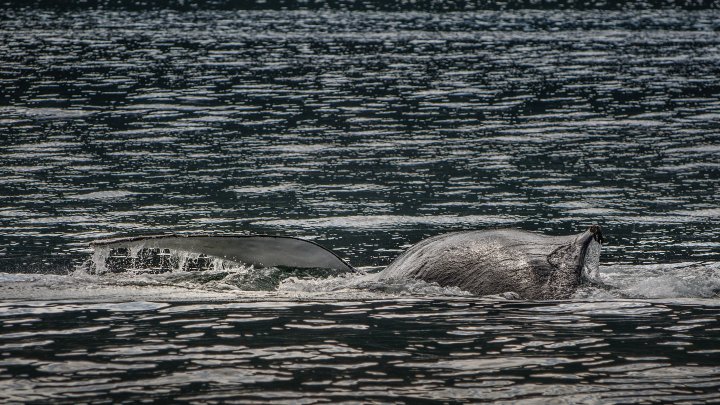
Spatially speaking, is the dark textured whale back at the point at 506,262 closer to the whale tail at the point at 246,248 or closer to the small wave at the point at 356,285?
the small wave at the point at 356,285

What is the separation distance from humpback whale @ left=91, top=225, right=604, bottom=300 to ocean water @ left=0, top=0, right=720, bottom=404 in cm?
16

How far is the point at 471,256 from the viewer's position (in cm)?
1145

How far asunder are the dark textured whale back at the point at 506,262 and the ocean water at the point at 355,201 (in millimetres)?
171

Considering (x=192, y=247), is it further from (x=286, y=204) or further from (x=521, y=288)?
(x=286, y=204)

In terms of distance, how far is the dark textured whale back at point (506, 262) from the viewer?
1104cm

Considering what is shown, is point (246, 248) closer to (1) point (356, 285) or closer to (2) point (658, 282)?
(1) point (356, 285)

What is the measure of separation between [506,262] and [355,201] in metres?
8.44

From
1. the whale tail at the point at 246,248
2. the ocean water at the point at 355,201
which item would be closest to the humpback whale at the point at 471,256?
the whale tail at the point at 246,248

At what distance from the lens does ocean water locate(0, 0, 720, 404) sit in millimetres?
9297

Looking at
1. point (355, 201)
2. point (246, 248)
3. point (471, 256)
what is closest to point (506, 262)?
point (471, 256)

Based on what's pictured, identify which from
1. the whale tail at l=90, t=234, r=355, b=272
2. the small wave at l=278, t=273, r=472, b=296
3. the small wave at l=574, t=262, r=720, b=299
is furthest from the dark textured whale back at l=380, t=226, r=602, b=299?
the whale tail at l=90, t=234, r=355, b=272

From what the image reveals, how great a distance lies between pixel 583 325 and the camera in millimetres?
10516

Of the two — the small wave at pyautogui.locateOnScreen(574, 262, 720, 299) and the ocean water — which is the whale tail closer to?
the ocean water

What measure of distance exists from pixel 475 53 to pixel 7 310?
3180 cm
